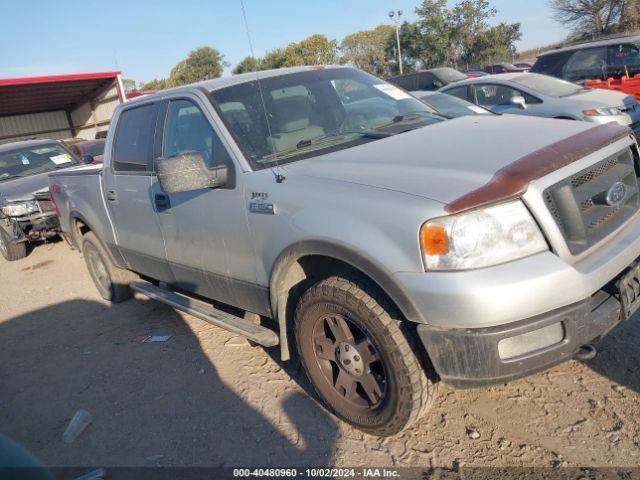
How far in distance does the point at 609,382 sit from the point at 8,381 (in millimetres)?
4307

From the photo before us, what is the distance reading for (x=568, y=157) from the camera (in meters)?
2.42

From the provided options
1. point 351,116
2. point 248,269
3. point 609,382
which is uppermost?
point 351,116

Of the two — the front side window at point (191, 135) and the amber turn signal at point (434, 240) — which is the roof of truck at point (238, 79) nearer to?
the front side window at point (191, 135)

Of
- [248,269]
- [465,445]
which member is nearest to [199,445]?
[248,269]

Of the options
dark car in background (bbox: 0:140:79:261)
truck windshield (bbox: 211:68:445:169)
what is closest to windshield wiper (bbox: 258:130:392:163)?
truck windshield (bbox: 211:68:445:169)

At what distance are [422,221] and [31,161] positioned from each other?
8.84 m

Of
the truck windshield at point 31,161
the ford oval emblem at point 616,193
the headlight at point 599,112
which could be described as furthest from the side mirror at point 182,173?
the truck windshield at point 31,161

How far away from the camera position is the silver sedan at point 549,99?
8.12 meters

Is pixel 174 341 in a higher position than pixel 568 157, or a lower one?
lower

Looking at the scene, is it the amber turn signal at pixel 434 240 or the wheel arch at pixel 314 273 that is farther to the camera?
the wheel arch at pixel 314 273

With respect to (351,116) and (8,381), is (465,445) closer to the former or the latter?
(351,116)

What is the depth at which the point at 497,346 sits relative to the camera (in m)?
2.21

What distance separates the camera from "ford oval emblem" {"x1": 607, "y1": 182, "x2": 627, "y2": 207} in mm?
2594

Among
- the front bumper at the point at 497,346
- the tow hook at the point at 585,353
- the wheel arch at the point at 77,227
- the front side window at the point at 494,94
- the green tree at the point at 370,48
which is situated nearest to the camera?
the front bumper at the point at 497,346
